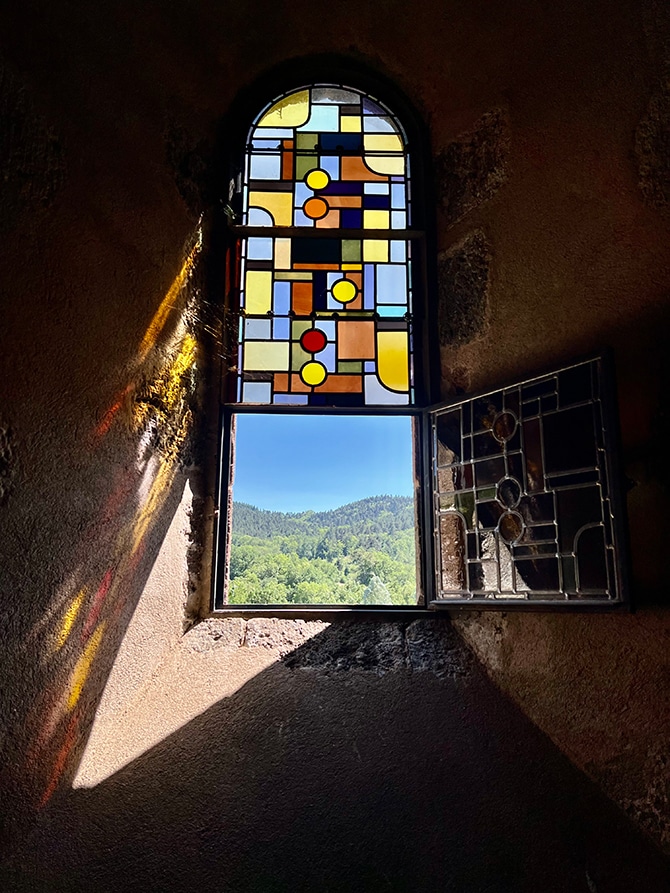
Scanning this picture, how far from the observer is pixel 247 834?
1.31 metres

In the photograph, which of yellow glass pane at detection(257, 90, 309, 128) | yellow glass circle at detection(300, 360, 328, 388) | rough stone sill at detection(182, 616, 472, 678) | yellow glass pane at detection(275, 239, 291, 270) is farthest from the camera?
yellow glass pane at detection(257, 90, 309, 128)

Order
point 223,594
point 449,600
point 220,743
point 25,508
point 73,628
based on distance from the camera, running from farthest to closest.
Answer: point 223,594 → point 449,600 → point 220,743 → point 73,628 → point 25,508

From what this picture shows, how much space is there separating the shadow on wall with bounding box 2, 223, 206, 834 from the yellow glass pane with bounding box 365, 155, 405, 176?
81cm

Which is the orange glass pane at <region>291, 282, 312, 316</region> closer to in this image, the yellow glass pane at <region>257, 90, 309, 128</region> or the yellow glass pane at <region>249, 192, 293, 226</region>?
the yellow glass pane at <region>249, 192, 293, 226</region>

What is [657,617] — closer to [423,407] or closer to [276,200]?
[423,407]

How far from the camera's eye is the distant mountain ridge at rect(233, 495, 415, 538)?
6.41 ft

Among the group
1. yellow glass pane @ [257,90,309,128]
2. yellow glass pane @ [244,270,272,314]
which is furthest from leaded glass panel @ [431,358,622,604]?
yellow glass pane @ [257,90,309,128]

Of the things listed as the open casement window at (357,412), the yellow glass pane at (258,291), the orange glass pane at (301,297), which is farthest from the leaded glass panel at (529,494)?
the yellow glass pane at (258,291)

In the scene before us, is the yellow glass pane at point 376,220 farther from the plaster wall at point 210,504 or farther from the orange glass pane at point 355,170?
the plaster wall at point 210,504

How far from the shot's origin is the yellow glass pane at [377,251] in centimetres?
215

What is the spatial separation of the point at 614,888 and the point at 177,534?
1335 mm

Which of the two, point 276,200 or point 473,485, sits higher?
point 276,200

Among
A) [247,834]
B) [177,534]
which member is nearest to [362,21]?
[177,534]

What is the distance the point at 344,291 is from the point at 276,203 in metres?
0.43
